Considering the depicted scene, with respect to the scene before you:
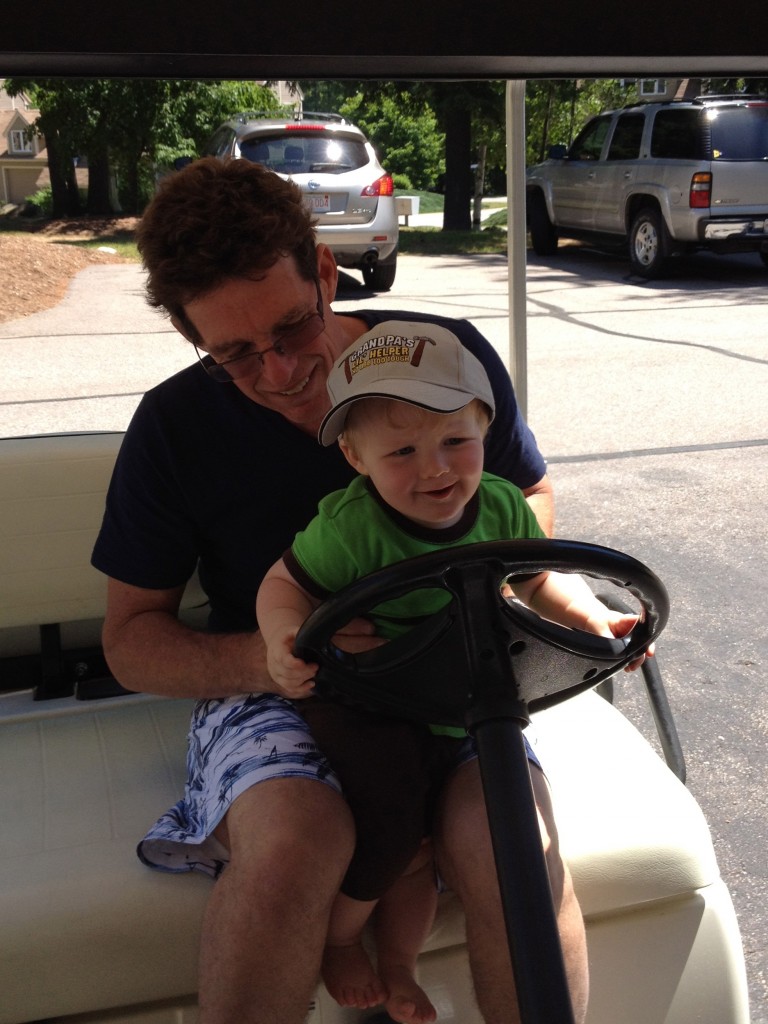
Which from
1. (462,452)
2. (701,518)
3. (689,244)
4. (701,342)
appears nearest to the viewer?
(462,452)

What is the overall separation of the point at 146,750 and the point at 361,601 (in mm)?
750

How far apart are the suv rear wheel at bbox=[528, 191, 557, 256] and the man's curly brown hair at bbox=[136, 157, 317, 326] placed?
9.99 metres

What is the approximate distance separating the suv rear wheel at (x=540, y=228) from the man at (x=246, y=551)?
1002 cm

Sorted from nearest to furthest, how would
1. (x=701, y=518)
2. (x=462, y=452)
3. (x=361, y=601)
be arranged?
(x=361, y=601) → (x=462, y=452) → (x=701, y=518)

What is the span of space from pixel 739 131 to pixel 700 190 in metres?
0.58

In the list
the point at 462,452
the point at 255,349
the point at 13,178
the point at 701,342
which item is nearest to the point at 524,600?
the point at 462,452

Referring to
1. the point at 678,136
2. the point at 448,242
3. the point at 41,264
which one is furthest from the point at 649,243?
the point at 41,264

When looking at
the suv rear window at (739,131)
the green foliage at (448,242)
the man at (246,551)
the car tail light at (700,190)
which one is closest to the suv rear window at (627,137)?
the car tail light at (700,190)

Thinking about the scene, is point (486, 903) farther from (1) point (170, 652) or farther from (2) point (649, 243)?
(2) point (649, 243)

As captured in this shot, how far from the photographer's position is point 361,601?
4.39ft

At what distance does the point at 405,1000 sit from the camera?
1.46 meters

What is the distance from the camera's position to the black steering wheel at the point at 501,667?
1205 millimetres

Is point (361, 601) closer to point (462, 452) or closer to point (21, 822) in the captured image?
point (462, 452)

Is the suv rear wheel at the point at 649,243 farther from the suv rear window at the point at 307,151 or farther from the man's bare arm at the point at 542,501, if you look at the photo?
the man's bare arm at the point at 542,501
